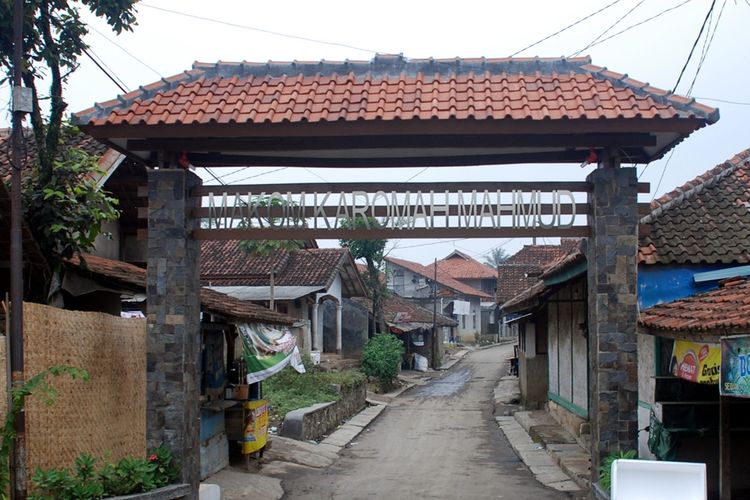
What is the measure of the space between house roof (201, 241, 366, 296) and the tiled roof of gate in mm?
20212

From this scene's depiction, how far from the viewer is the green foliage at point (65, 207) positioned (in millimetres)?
10594

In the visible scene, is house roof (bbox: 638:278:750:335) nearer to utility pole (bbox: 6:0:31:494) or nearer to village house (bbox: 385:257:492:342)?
utility pole (bbox: 6:0:31:494)

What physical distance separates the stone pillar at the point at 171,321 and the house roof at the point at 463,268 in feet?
224

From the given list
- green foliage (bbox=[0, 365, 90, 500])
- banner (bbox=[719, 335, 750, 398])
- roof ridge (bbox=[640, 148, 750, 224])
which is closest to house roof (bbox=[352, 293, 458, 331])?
A: roof ridge (bbox=[640, 148, 750, 224])

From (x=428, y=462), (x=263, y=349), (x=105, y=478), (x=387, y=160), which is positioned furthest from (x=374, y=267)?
(x=105, y=478)

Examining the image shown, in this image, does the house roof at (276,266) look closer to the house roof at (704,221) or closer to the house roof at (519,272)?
the house roof at (519,272)

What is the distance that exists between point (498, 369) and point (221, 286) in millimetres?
18141

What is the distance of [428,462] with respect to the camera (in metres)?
16.8

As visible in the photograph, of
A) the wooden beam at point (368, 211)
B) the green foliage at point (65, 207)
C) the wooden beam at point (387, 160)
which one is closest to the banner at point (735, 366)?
the wooden beam at point (368, 211)

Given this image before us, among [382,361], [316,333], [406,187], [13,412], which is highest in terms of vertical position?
[406,187]

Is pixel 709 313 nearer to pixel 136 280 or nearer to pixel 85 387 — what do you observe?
pixel 85 387

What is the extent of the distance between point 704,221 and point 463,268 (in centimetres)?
6834

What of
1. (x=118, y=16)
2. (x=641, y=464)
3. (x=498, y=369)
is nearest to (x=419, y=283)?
(x=498, y=369)

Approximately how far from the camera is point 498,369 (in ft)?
144
